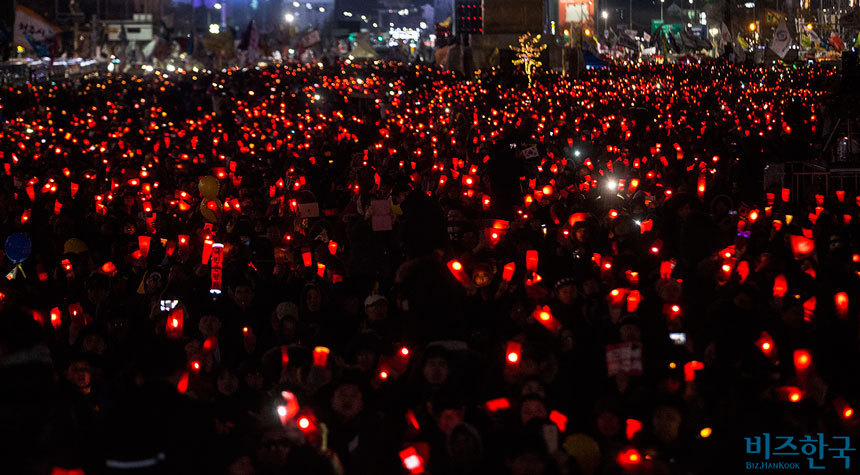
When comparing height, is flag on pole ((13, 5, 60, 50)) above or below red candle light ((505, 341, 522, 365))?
above

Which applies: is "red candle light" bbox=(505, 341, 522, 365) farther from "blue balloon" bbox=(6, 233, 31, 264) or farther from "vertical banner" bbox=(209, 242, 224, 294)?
"blue balloon" bbox=(6, 233, 31, 264)

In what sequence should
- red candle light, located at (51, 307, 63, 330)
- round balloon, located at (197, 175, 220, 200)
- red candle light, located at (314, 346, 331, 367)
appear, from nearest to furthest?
red candle light, located at (314, 346, 331, 367), red candle light, located at (51, 307, 63, 330), round balloon, located at (197, 175, 220, 200)

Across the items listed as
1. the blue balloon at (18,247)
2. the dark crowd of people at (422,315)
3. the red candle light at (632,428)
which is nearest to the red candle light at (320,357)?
the dark crowd of people at (422,315)

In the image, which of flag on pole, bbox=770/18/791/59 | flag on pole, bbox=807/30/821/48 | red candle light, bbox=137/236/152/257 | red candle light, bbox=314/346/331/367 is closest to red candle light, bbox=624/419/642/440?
red candle light, bbox=314/346/331/367

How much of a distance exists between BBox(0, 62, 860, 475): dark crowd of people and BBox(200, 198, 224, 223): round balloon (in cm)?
12

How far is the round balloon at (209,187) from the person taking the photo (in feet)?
39.4

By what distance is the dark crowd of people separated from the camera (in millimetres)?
4992

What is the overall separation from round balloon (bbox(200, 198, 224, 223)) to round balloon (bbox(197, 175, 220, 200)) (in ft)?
0.23

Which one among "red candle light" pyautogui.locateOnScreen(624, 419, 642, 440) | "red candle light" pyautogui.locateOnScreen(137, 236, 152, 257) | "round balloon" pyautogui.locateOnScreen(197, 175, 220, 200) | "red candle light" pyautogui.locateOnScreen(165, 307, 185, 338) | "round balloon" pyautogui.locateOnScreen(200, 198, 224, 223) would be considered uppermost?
"round balloon" pyautogui.locateOnScreen(197, 175, 220, 200)

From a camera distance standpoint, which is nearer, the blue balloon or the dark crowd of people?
the dark crowd of people

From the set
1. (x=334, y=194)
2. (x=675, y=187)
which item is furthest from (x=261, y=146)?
(x=675, y=187)

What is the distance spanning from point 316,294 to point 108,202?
6203 mm

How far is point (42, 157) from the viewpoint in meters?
17.9

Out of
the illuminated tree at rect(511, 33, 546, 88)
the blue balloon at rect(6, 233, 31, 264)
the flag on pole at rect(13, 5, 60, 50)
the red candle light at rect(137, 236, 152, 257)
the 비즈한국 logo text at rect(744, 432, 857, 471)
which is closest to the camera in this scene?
the 비즈한국 logo text at rect(744, 432, 857, 471)
